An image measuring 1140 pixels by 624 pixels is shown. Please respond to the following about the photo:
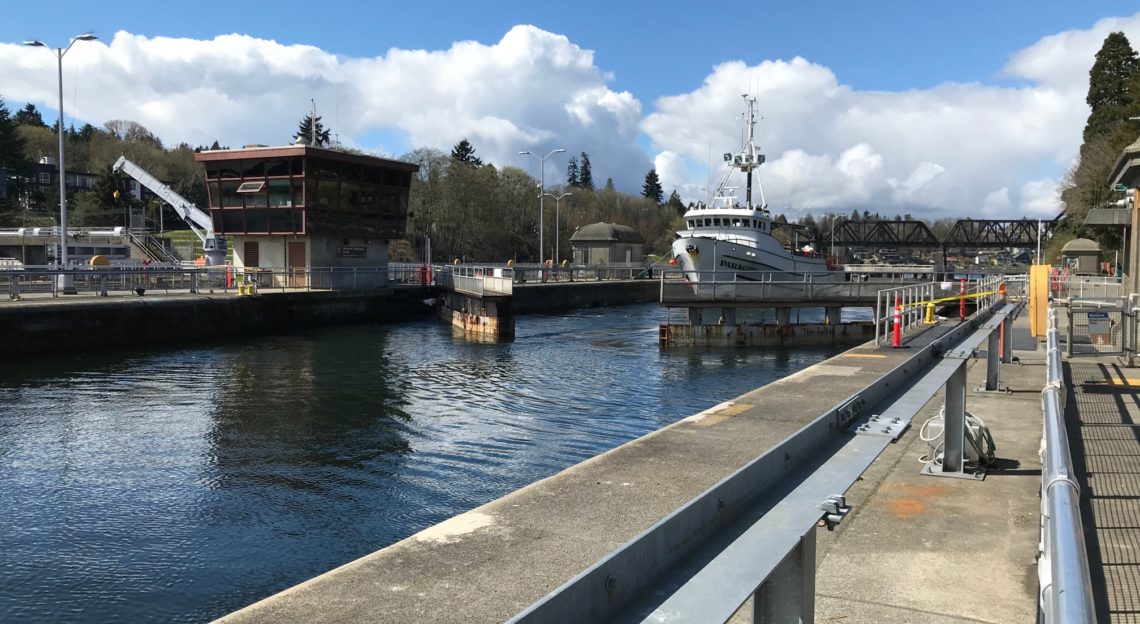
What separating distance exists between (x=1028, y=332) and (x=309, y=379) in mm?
19229

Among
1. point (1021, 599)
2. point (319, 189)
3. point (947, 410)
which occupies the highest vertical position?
point (319, 189)

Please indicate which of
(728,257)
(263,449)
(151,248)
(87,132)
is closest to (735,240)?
(728,257)

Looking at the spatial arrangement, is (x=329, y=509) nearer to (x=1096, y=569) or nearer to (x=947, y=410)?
(x=947, y=410)

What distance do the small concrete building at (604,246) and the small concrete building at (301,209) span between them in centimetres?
3579

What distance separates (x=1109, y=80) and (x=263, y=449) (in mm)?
74324

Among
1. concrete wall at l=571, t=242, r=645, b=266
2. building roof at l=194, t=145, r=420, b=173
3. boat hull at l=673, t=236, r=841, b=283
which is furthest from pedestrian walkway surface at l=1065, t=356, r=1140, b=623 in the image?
concrete wall at l=571, t=242, r=645, b=266

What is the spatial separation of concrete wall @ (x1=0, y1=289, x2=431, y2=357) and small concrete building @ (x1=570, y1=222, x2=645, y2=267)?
128 ft

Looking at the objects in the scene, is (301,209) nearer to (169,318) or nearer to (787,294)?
(169,318)

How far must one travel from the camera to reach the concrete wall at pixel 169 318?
27.8 metres

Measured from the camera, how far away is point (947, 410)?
7969 millimetres

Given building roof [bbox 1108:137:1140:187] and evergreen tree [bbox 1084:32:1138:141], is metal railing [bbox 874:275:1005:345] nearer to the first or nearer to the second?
building roof [bbox 1108:137:1140:187]

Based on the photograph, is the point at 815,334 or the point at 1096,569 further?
the point at 815,334

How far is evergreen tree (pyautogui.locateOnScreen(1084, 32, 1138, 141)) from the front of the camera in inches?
2594

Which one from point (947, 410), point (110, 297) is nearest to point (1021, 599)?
point (947, 410)
